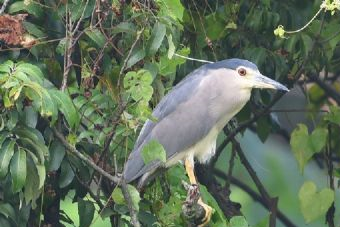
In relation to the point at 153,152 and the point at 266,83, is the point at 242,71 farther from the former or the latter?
the point at 153,152

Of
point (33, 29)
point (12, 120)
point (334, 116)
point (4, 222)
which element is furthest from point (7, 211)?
point (334, 116)

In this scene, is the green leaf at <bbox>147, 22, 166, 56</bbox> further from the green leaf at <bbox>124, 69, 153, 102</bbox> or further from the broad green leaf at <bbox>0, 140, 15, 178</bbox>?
the broad green leaf at <bbox>0, 140, 15, 178</bbox>

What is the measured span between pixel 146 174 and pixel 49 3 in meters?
0.71

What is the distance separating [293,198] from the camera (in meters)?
8.03

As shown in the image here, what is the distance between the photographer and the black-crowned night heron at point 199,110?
468 cm

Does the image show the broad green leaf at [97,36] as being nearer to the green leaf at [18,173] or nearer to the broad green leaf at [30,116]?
the broad green leaf at [30,116]

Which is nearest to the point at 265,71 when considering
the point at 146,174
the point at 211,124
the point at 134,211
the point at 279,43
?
the point at 279,43

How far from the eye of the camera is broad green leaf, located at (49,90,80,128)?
408cm

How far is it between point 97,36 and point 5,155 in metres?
0.54

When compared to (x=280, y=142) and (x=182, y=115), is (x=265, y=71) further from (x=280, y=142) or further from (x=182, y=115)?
(x=280, y=142)

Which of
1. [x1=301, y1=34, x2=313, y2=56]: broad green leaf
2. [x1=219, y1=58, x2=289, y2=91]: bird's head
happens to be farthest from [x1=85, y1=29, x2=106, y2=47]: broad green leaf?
[x1=301, y1=34, x2=313, y2=56]: broad green leaf

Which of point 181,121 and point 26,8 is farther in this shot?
point 181,121

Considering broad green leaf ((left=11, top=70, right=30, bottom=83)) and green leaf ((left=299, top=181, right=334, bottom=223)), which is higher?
broad green leaf ((left=11, top=70, right=30, bottom=83))

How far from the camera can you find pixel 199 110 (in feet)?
15.8
